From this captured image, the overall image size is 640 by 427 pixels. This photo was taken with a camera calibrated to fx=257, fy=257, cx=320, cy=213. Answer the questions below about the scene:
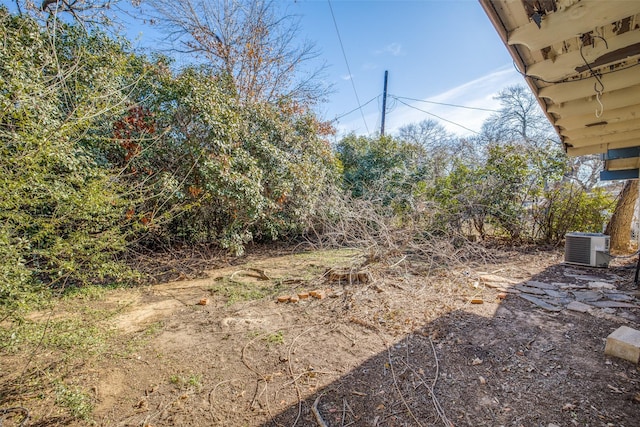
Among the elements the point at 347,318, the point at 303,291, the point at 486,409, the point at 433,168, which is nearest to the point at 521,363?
the point at 486,409

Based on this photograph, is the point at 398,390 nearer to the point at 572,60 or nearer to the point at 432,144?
the point at 572,60

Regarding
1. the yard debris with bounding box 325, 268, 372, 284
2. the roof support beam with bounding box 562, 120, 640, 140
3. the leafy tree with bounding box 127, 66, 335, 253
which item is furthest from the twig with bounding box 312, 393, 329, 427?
the roof support beam with bounding box 562, 120, 640, 140

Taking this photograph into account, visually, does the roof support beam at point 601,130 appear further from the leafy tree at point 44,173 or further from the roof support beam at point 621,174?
the leafy tree at point 44,173

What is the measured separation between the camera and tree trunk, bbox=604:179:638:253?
5.67 m

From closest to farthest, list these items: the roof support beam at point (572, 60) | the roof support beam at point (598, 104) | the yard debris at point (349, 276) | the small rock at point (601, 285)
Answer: the roof support beam at point (572, 60)
the roof support beam at point (598, 104)
the small rock at point (601, 285)
the yard debris at point (349, 276)

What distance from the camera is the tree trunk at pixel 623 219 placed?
223 inches

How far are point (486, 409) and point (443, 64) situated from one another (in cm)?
884

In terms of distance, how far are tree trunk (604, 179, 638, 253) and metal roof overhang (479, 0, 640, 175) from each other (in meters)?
3.94

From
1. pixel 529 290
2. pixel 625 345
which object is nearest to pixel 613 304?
pixel 529 290

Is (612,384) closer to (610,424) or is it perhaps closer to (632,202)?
(610,424)

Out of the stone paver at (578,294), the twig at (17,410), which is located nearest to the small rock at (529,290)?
the stone paver at (578,294)

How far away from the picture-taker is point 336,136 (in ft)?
31.1

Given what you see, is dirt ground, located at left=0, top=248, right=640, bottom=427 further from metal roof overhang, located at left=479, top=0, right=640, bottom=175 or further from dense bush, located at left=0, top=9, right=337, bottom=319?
metal roof overhang, located at left=479, top=0, right=640, bottom=175

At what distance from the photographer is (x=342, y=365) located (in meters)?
2.16
